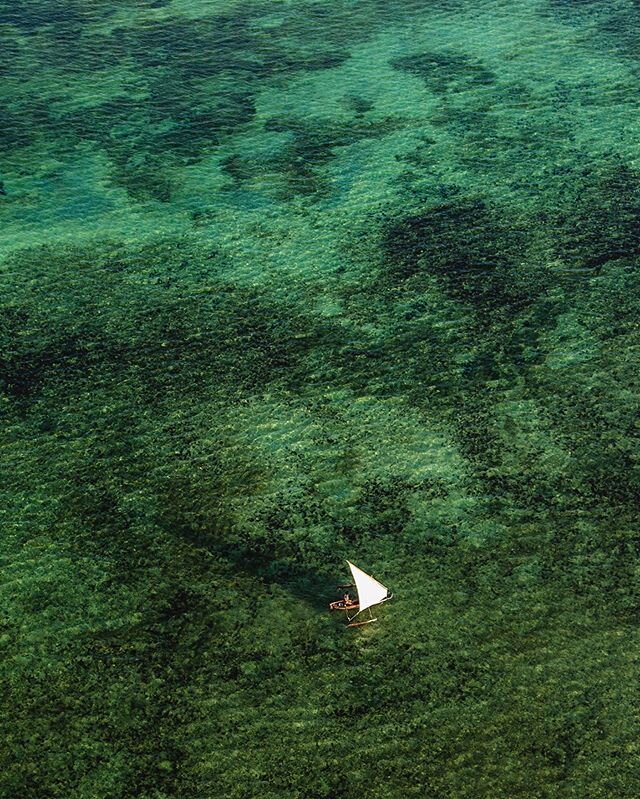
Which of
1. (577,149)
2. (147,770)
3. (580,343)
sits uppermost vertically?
(577,149)

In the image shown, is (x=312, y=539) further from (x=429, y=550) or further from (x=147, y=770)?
(x=147, y=770)

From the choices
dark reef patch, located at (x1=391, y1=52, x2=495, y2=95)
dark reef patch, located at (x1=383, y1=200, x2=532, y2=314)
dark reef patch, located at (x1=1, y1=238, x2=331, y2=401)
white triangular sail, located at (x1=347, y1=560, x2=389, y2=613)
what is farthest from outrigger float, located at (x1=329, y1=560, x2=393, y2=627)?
dark reef patch, located at (x1=391, y1=52, x2=495, y2=95)

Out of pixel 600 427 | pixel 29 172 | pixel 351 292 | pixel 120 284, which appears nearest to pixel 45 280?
pixel 120 284

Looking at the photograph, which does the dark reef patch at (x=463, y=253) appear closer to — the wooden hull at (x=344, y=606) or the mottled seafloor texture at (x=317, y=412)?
the mottled seafloor texture at (x=317, y=412)

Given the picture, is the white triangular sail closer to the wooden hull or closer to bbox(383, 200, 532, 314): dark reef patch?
the wooden hull

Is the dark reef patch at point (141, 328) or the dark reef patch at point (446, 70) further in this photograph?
the dark reef patch at point (446, 70)

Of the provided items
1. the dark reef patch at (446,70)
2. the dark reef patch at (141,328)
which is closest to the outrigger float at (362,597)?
the dark reef patch at (141,328)

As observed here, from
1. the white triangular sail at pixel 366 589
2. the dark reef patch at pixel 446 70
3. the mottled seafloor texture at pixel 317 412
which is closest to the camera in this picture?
the mottled seafloor texture at pixel 317 412
